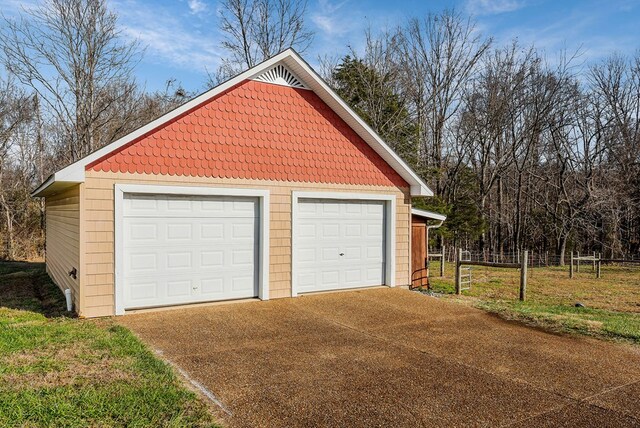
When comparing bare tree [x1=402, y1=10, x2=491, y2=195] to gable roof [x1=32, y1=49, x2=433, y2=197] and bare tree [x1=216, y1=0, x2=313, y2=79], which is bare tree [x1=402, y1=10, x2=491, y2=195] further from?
gable roof [x1=32, y1=49, x2=433, y2=197]

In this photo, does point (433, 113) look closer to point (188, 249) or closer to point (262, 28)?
point (262, 28)

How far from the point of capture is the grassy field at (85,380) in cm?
375

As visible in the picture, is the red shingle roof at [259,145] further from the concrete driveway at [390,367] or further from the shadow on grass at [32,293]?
the shadow on grass at [32,293]

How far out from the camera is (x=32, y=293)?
1048 centimetres

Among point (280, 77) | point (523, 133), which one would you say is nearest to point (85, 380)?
point (280, 77)

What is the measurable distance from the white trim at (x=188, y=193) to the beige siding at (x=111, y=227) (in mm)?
80

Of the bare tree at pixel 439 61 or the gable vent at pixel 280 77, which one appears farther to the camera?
the bare tree at pixel 439 61

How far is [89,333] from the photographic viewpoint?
644 cm

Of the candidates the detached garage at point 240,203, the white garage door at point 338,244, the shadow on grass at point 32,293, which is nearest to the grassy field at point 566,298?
the white garage door at point 338,244

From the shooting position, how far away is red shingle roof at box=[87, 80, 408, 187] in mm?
8055

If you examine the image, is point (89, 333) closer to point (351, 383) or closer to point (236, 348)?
point (236, 348)

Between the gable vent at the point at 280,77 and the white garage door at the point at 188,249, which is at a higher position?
the gable vent at the point at 280,77

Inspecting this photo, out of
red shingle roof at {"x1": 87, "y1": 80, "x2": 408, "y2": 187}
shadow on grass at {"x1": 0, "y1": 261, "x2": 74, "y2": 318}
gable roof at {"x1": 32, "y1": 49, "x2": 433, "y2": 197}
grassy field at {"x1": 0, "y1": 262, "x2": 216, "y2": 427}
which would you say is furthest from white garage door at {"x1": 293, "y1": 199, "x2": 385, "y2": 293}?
shadow on grass at {"x1": 0, "y1": 261, "x2": 74, "y2": 318}

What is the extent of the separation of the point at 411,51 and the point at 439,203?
33.8ft
